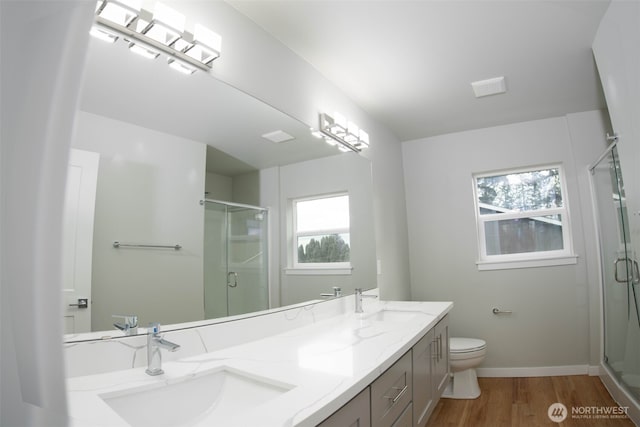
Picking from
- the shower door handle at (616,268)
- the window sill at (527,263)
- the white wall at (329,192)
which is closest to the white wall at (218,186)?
the white wall at (329,192)

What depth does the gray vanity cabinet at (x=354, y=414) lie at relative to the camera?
0.96 metres

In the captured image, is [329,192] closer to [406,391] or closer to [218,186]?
[218,186]

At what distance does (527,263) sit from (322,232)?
2.27 metres

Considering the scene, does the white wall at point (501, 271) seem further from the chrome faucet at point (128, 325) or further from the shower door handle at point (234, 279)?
the chrome faucet at point (128, 325)

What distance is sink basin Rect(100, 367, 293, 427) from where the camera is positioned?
104 cm

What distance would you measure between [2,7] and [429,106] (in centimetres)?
327

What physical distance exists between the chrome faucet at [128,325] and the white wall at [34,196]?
1125 mm

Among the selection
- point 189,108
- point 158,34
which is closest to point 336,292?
point 189,108

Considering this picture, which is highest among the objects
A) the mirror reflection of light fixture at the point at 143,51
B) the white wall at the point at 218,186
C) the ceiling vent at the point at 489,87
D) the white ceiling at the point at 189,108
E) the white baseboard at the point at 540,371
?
the ceiling vent at the point at 489,87

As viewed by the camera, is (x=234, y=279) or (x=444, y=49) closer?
(x=234, y=279)

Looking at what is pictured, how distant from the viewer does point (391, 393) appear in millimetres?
1379

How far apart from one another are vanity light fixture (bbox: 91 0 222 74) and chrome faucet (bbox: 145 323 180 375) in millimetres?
967

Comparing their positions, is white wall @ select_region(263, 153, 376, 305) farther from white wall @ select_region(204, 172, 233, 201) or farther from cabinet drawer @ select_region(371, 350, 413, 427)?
cabinet drawer @ select_region(371, 350, 413, 427)

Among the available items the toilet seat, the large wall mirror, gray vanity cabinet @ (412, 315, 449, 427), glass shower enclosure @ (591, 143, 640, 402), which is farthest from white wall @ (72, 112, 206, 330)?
glass shower enclosure @ (591, 143, 640, 402)
